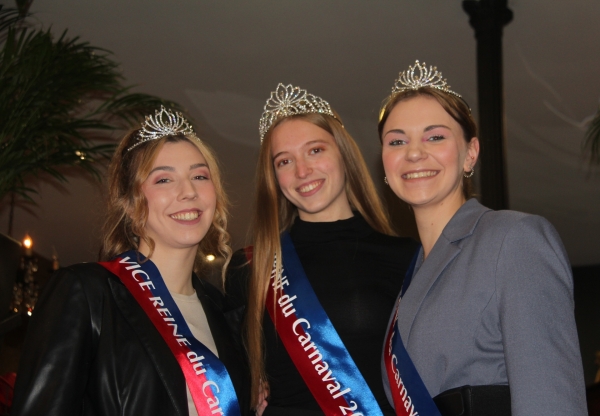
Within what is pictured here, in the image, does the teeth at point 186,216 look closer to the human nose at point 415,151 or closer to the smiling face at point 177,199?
the smiling face at point 177,199

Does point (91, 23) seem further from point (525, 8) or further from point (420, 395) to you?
point (420, 395)

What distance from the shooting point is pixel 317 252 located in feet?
7.13

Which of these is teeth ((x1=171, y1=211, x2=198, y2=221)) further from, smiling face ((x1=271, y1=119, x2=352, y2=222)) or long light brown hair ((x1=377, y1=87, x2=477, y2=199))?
long light brown hair ((x1=377, y1=87, x2=477, y2=199))

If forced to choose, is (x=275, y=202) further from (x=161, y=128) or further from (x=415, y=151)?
(x=415, y=151)

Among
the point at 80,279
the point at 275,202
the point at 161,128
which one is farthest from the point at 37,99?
the point at 80,279

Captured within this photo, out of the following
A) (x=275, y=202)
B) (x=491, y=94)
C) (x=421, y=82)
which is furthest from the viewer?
(x=491, y=94)

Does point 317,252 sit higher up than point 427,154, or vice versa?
point 427,154

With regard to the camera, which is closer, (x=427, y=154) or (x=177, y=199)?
(x=427, y=154)

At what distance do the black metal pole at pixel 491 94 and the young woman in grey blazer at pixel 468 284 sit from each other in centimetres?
371

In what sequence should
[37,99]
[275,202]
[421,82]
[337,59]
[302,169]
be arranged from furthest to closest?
[337,59]
[37,99]
[275,202]
[302,169]
[421,82]

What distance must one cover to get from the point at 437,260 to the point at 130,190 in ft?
2.84

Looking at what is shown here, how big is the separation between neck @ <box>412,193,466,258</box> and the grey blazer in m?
0.07

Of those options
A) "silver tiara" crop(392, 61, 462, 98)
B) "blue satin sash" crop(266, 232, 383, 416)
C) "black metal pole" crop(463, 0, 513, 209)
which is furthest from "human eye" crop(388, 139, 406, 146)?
"black metal pole" crop(463, 0, 513, 209)

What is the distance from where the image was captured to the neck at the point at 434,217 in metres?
1.77
